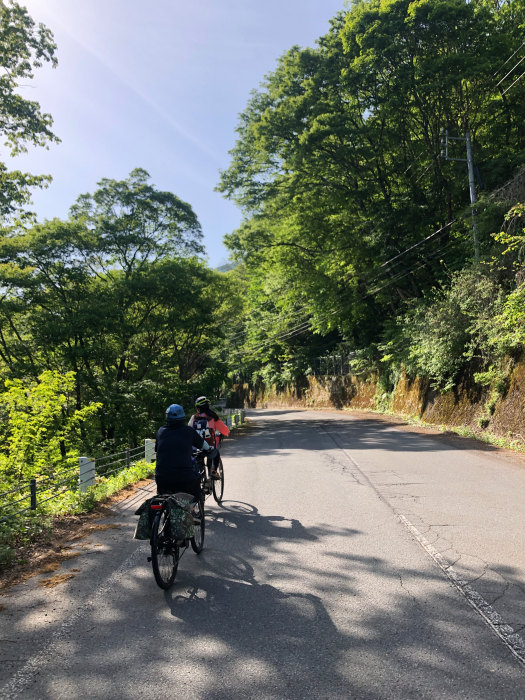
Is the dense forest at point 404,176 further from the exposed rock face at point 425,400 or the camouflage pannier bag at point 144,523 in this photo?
the camouflage pannier bag at point 144,523

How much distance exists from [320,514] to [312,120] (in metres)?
20.2

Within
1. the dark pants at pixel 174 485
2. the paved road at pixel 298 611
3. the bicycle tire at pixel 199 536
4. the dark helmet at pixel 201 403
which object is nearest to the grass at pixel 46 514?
the paved road at pixel 298 611

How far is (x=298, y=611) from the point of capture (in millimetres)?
3840

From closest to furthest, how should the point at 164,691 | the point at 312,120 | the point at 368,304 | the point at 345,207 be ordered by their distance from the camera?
the point at 164,691, the point at 312,120, the point at 345,207, the point at 368,304

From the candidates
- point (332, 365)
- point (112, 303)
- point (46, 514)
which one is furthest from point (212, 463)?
point (332, 365)

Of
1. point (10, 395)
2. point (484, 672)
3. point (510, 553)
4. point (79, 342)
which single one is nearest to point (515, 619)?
point (484, 672)

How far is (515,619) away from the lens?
3.54 meters

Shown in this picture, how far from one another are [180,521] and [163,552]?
325mm

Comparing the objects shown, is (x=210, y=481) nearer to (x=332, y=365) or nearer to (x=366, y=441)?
(x=366, y=441)

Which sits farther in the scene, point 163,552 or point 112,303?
point 112,303

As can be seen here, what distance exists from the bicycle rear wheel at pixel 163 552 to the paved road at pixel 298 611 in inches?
5.5

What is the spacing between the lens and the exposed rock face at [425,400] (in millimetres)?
13773

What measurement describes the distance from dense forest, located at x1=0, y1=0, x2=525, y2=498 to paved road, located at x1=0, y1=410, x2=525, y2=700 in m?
7.67

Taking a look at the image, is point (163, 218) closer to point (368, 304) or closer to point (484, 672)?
point (368, 304)
